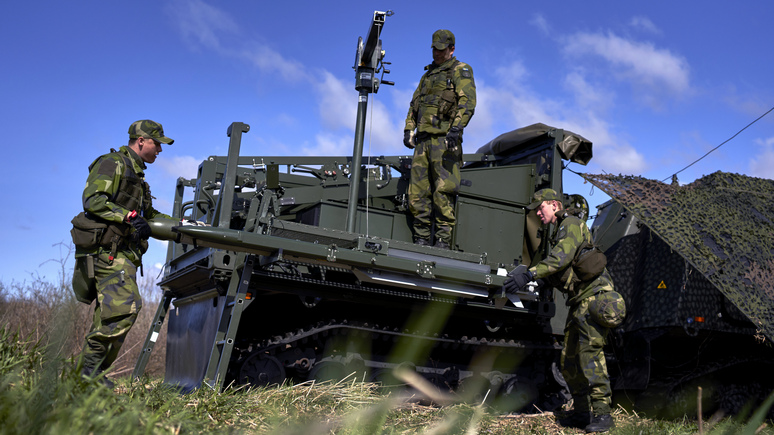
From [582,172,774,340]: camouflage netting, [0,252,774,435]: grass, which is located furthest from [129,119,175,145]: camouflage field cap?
[582,172,774,340]: camouflage netting

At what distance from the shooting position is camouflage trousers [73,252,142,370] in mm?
4641

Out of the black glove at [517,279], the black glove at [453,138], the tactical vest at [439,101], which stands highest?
the tactical vest at [439,101]

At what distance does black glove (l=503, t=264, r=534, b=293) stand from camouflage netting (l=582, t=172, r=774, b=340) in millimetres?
1404

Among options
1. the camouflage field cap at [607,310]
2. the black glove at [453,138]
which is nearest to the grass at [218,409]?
the camouflage field cap at [607,310]

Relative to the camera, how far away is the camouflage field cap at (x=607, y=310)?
5.58 metres

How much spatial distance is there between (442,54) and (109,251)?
3.69 metres

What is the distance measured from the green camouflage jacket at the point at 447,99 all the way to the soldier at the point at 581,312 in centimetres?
118

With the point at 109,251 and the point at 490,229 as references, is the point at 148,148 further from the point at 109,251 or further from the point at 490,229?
the point at 490,229

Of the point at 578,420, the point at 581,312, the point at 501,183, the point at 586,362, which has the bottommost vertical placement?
the point at 578,420

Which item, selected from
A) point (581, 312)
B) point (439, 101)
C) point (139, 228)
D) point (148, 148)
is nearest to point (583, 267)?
point (581, 312)

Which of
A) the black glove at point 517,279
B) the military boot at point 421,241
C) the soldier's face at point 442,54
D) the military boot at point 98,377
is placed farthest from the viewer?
the soldier's face at point 442,54

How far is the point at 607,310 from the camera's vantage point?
5582 millimetres

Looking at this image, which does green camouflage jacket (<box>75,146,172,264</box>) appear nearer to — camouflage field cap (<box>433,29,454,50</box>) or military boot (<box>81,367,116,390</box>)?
military boot (<box>81,367,116,390</box>)

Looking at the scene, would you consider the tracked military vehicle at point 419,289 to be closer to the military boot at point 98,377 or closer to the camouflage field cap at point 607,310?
the camouflage field cap at point 607,310
